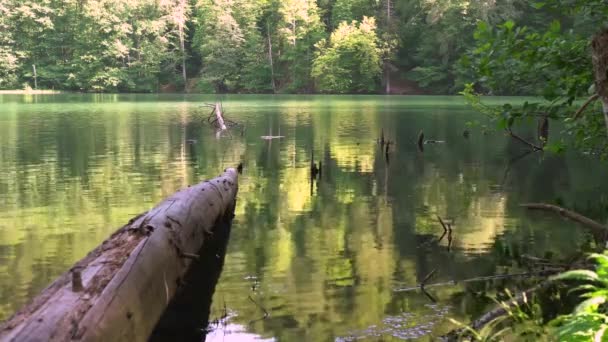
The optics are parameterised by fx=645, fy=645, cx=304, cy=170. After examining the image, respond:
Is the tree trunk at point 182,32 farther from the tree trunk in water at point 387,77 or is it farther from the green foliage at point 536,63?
the green foliage at point 536,63

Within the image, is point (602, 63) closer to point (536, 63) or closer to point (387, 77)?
point (536, 63)

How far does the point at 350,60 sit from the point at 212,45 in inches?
713

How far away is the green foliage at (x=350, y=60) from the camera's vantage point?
71.9 meters

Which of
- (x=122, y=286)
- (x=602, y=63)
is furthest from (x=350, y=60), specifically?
(x=602, y=63)

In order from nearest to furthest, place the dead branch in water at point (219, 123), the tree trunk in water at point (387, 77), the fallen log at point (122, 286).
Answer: the fallen log at point (122, 286) < the dead branch in water at point (219, 123) < the tree trunk in water at point (387, 77)

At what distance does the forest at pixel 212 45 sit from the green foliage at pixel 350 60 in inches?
5.1

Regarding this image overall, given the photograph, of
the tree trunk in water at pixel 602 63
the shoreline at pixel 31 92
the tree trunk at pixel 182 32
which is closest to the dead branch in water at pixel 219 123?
the tree trunk in water at pixel 602 63

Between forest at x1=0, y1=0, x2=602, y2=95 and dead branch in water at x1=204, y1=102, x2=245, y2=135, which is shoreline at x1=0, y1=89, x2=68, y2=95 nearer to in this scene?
forest at x1=0, y1=0, x2=602, y2=95

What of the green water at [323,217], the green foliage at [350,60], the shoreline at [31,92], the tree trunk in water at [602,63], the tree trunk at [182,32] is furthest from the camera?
the tree trunk at [182,32]

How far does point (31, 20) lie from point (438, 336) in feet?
277

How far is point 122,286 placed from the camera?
518 centimetres

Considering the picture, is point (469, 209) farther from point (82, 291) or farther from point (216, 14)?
point (216, 14)

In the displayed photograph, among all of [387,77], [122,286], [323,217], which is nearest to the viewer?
[122,286]

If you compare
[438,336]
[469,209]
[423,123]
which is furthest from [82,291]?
[423,123]
